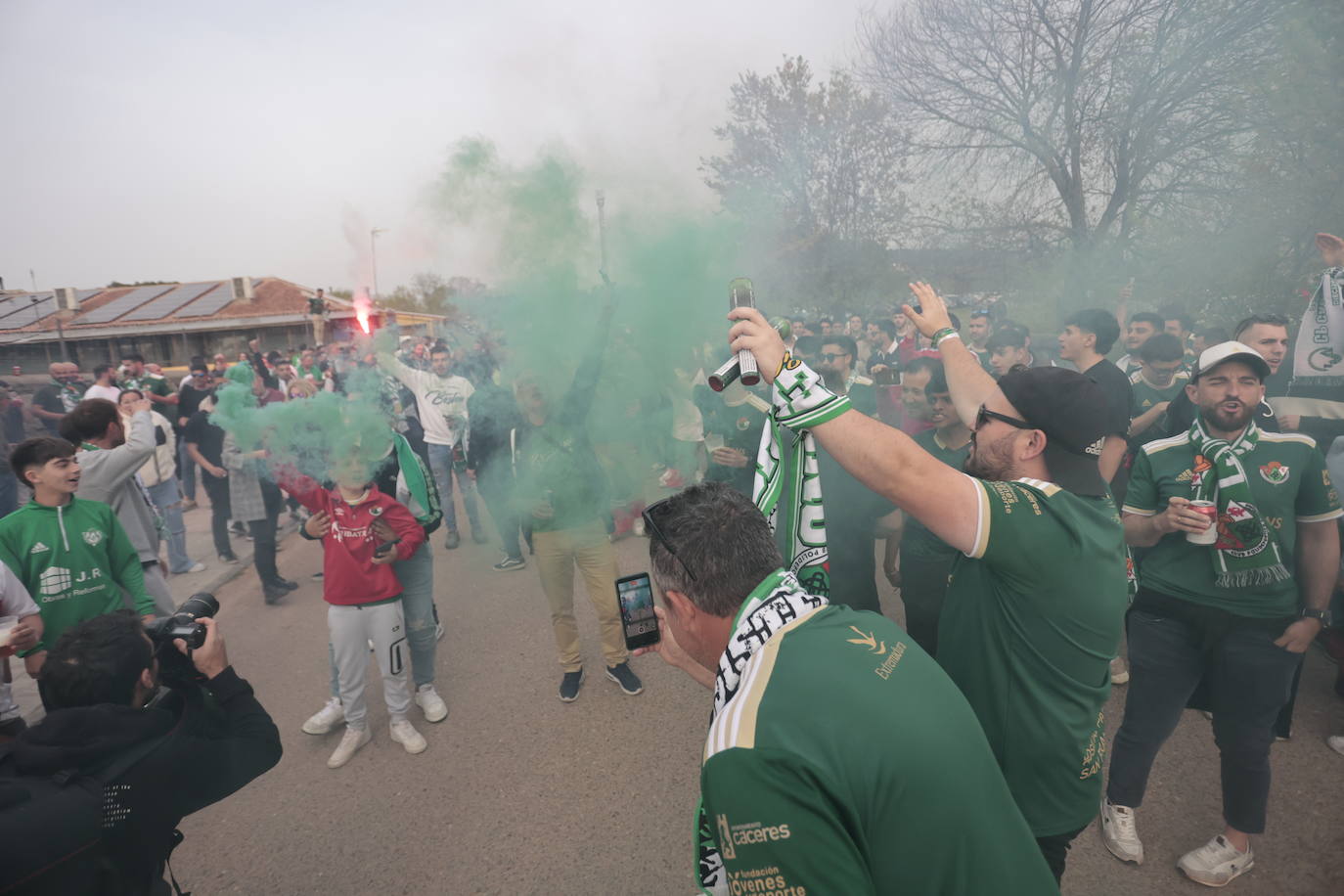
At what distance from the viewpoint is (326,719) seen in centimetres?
432

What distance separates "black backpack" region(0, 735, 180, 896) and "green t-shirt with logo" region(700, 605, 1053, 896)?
1867 millimetres

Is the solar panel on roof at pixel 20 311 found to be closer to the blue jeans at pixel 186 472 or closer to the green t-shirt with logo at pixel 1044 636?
Result: the blue jeans at pixel 186 472

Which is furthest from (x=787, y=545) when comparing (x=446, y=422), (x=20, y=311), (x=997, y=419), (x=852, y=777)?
(x=20, y=311)

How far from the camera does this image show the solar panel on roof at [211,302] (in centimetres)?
3178

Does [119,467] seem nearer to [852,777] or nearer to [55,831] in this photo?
[55,831]

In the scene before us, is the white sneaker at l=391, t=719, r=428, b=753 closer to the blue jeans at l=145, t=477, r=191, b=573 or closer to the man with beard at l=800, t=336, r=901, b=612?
the man with beard at l=800, t=336, r=901, b=612

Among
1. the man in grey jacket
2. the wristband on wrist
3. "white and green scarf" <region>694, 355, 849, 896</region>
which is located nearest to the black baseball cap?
"white and green scarf" <region>694, 355, 849, 896</region>

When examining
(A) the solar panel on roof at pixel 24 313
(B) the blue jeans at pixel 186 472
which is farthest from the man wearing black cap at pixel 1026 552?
(A) the solar panel on roof at pixel 24 313

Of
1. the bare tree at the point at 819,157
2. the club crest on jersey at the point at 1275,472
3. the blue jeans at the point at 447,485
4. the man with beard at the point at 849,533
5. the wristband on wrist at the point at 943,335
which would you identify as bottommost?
the blue jeans at the point at 447,485

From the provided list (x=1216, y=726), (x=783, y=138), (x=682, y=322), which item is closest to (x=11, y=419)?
(x=682, y=322)

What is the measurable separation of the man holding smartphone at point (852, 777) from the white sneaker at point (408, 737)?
3532mm

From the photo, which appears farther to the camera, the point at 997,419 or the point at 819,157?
the point at 819,157

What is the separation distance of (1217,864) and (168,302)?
42.8 m

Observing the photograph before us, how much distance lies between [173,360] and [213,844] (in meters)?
35.2
